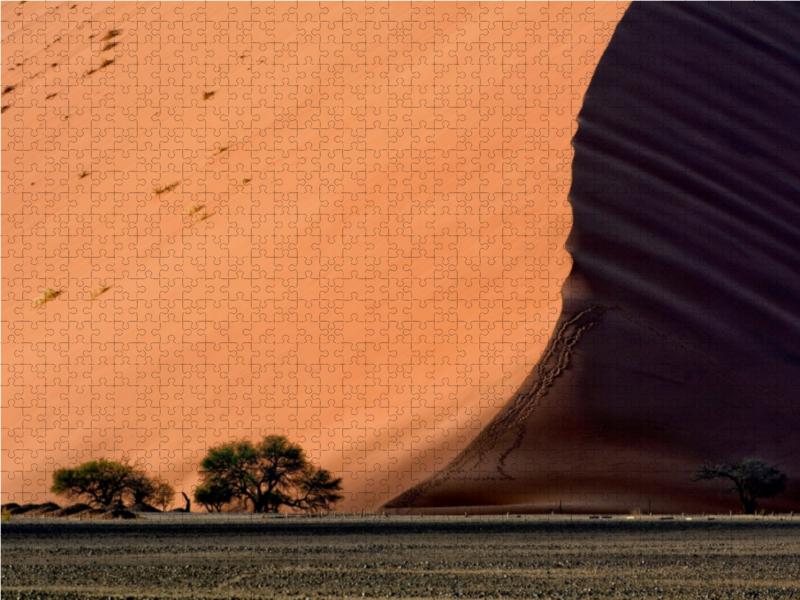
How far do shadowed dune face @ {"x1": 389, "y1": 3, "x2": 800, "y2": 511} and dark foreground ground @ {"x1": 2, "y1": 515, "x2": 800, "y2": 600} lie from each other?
10.9ft

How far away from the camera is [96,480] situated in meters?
22.0

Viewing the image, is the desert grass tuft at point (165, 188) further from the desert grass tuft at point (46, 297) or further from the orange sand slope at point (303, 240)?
the desert grass tuft at point (46, 297)

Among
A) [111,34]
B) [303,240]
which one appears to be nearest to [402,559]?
[303,240]

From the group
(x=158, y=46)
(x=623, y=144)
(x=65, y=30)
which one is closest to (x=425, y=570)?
(x=623, y=144)

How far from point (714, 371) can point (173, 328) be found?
10.2m

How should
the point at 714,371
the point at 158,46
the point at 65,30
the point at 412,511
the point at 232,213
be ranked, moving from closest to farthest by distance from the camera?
1. the point at 412,511
2. the point at 714,371
3. the point at 232,213
4. the point at 158,46
5. the point at 65,30

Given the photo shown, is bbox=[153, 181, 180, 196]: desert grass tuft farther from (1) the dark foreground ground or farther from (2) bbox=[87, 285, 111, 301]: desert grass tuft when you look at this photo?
(1) the dark foreground ground

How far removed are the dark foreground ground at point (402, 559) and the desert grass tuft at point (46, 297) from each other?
11859 millimetres

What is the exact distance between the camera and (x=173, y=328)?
991 inches

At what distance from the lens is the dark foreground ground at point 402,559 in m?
9.00

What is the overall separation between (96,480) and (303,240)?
6776 mm

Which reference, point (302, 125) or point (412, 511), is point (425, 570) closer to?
point (412, 511)

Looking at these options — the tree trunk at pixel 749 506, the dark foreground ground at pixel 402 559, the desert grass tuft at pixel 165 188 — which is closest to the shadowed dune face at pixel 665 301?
the tree trunk at pixel 749 506

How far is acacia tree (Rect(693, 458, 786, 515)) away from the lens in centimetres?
2069
